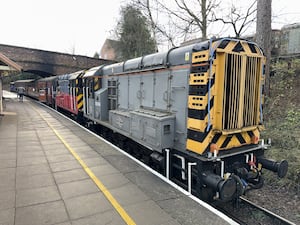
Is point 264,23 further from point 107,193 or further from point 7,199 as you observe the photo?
point 7,199

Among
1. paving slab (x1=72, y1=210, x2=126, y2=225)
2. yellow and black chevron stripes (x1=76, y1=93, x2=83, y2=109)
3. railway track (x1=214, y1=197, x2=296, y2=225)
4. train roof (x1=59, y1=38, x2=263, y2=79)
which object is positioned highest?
train roof (x1=59, y1=38, x2=263, y2=79)

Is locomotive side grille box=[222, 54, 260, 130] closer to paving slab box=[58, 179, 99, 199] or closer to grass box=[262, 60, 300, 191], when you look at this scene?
grass box=[262, 60, 300, 191]

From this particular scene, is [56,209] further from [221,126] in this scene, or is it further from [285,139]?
[285,139]

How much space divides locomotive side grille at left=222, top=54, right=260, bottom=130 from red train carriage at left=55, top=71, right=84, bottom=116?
9.01m

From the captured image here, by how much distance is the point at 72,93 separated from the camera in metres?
13.3

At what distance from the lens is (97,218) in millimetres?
3369

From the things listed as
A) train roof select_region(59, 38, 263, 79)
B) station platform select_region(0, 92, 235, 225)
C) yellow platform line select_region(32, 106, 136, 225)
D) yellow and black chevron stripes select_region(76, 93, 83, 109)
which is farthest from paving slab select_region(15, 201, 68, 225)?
yellow and black chevron stripes select_region(76, 93, 83, 109)

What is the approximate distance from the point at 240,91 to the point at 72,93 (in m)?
10.9

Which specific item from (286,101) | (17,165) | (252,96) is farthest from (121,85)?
(286,101)

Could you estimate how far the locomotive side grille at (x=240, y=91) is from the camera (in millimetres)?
4406

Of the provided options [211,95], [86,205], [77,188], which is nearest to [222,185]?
[211,95]

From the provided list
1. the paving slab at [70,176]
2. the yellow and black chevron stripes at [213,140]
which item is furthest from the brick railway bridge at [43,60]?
the yellow and black chevron stripes at [213,140]

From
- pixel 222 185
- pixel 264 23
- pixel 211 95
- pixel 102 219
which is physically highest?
pixel 264 23

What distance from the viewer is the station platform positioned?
3391 millimetres
